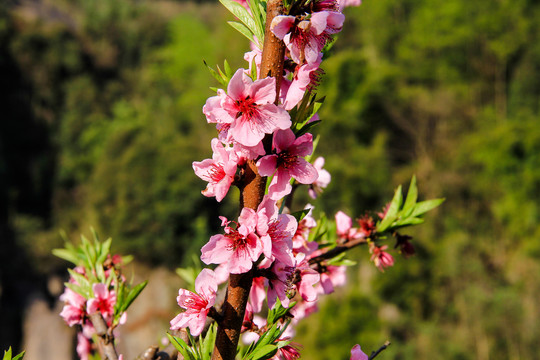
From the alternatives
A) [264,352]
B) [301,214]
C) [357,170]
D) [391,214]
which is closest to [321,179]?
[391,214]

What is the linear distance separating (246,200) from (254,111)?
14 cm

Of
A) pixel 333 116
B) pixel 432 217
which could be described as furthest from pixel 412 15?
pixel 432 217

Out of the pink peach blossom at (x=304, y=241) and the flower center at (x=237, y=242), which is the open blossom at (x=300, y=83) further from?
the pink peach blossom at (x=304, y=241)

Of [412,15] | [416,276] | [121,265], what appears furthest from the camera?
[412,15]

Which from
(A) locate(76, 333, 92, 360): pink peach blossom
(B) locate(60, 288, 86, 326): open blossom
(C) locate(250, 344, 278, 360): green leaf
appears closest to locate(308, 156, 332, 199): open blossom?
(C) locate(250, 344, 278, 360): green leaf

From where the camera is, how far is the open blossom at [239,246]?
2.39ft

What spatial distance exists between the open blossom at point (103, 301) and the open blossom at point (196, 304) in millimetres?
394

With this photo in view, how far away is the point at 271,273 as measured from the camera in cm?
80

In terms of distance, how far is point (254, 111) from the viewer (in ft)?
2.33

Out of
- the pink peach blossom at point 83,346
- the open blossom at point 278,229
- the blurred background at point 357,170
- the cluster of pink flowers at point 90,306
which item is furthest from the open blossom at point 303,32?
the blurred background at point 357,170

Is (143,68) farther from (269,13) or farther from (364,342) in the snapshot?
(269,13)

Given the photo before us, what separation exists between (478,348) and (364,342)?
6.09 feet

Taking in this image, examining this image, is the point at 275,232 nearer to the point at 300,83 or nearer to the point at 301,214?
the point at 301,214

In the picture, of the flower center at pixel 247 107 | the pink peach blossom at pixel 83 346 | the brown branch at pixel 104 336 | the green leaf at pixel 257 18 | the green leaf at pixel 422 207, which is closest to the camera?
the flower center at pixel 247 107
